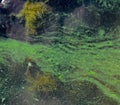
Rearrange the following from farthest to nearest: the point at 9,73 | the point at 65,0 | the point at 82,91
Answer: the point at 65,0 < the point at 9,73 < the point at 82,91

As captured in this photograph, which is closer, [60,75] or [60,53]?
[60,75]

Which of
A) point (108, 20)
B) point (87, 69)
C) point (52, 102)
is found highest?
point (108, 20)

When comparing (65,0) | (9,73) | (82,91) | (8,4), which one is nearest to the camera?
(82,91)

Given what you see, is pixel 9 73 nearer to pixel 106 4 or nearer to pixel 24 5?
pixel 24 5

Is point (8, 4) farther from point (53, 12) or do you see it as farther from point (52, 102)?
point (52, 102)

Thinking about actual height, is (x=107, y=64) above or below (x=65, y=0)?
below

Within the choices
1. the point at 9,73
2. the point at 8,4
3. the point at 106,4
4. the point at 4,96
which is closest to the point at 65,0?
the point at 106,4

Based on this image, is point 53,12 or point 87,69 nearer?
point 87,69

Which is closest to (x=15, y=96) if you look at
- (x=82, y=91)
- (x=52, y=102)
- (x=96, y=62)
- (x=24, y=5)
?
(x=52, y=102)
